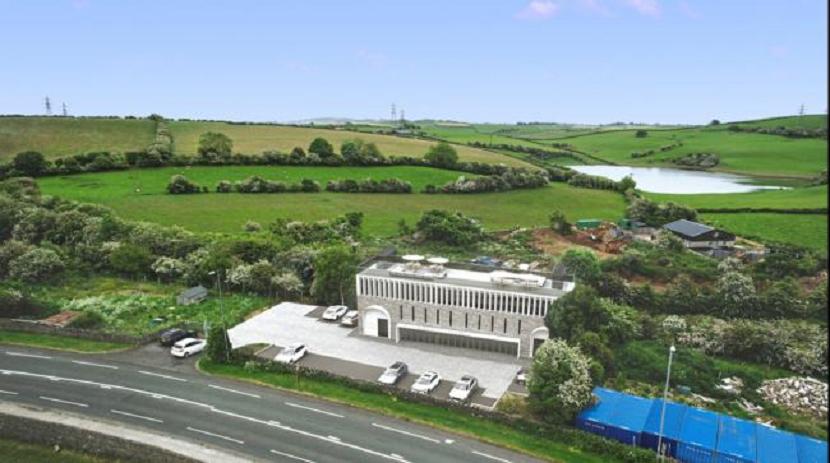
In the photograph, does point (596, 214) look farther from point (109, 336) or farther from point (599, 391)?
point (109, 336)

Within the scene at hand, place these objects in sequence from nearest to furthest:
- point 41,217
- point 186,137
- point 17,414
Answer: point 17,414 → point 41,217 → point 186,137

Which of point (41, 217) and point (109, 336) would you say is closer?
point (109, 336)

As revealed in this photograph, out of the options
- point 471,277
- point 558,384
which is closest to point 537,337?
point 471,277

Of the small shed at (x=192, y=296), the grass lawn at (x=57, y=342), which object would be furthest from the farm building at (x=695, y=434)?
the small shed at (x=192, y=296)

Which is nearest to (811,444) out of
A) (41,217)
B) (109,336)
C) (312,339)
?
(312,339)

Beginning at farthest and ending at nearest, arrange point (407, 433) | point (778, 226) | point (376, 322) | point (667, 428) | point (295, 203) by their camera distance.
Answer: point (295, 203) → point (778, 226) → point (376, 322) → point (407, 433) → point (667, 428)

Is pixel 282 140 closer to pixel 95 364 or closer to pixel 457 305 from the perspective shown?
pixel 95 364
